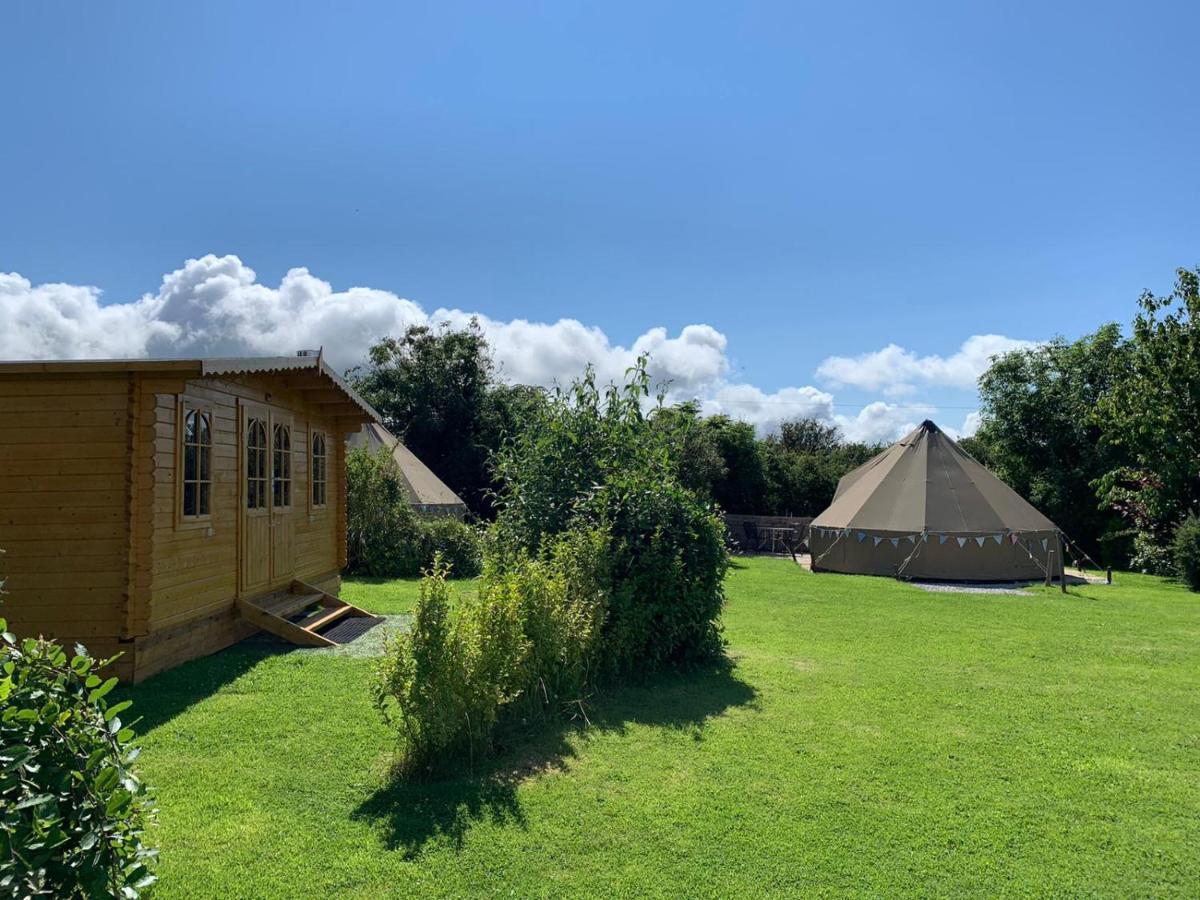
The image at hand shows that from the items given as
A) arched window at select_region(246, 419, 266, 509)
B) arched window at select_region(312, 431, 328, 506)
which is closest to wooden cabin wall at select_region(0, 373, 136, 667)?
arched window at select_region(246, 419, 266, 509)

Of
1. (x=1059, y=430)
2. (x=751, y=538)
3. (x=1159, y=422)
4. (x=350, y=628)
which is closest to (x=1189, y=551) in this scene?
(x=1159, y=422)

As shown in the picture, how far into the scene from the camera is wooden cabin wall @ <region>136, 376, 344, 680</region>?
7.02 meters

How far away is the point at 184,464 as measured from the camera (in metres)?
7.57

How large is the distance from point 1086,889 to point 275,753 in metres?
4.73

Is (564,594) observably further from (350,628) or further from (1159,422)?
(1159,422)

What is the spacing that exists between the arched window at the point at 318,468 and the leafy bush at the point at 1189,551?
724 inches

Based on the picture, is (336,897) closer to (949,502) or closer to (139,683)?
(139,683)

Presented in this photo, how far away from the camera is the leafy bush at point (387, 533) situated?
16.9m

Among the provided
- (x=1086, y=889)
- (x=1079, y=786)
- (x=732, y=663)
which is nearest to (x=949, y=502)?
(x=732, y=663)

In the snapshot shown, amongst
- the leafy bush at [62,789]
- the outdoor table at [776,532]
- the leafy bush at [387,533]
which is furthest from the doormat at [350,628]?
the outdoor table at [776,532]

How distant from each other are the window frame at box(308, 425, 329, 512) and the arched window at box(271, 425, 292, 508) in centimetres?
79

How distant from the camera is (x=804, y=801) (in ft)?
14.5

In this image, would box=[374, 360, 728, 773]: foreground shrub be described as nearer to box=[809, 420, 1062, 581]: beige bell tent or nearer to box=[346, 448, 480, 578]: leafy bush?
box=[346, 448, 480, 578]: leafy bush

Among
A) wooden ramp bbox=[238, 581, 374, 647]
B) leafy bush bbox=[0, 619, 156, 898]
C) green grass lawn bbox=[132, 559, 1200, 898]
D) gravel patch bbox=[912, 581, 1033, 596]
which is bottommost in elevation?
gravel patch bbox=[912, 581, 1033, 596]
